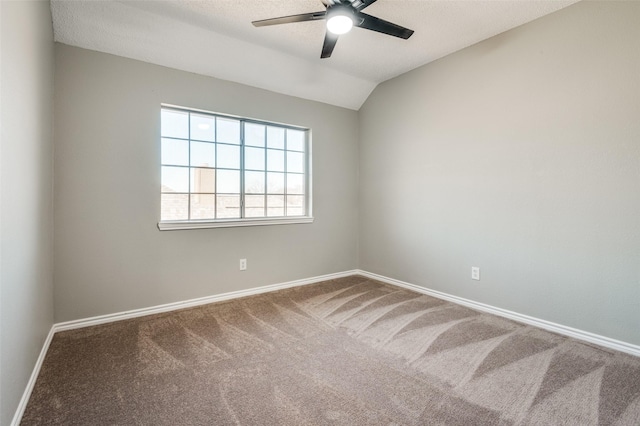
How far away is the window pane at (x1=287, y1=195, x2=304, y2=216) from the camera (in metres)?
3.85

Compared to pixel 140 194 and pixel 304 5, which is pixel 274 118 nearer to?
pixel 304 5

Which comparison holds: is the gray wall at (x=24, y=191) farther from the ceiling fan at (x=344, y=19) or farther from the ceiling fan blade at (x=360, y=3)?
the ceiling fan blade at (x=360, y=3)

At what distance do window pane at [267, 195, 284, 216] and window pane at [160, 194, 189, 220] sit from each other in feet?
3.09

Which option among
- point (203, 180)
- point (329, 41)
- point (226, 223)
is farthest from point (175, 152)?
point (329, 41)

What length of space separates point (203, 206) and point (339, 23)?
7.12ft

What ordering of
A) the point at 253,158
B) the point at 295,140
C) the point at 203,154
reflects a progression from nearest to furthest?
the point at 203,154, the point at 253,158, the point at 295,140

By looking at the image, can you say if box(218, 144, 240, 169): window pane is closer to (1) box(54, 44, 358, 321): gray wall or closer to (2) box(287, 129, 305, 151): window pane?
(1) box(54, 44, 358, 321): gray wall

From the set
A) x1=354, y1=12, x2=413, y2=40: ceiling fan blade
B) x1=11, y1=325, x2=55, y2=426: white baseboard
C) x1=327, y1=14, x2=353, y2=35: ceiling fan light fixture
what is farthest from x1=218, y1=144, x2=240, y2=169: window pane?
x1=11, y1=325, x2=55, y2=426: white baseboard

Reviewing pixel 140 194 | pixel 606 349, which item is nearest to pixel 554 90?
pixel 606 349

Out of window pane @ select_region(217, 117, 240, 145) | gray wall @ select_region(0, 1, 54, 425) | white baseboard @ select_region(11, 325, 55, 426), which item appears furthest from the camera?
window pane @ select_region(217, 117, 240, 145)

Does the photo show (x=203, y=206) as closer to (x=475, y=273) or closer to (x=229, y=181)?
(x=229, y=181)

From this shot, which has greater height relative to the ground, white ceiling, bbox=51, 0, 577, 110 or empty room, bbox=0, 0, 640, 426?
white ceiling, bbox=51, 0, 577, 110

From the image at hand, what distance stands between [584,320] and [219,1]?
3761 mm

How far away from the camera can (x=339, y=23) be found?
2.02 meters
